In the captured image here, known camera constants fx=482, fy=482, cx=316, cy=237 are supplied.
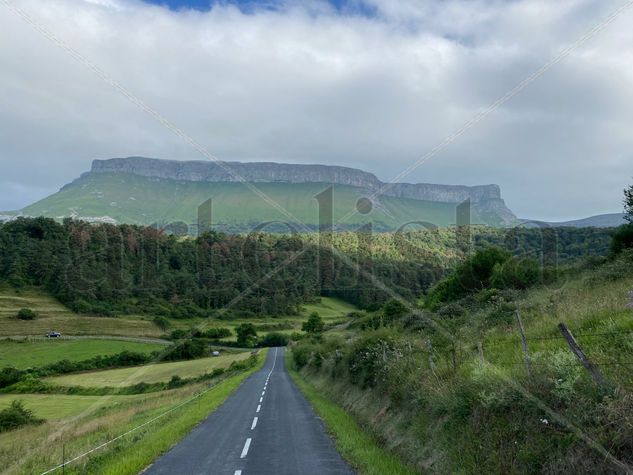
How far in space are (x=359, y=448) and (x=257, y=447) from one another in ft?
11.5

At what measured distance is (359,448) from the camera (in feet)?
45.8

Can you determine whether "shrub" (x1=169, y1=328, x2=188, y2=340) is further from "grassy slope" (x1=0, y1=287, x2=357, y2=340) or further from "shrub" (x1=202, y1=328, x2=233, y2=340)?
"shrub" (x1=202, y1=328, x2=233, y2=340)

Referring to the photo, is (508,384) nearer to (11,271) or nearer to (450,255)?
(450,255)

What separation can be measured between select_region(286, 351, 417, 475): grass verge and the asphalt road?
1.08 feet

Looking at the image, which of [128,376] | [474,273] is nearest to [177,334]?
[128,376]

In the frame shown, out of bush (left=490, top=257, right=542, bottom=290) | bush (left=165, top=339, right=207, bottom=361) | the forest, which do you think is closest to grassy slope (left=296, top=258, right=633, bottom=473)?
bush (left=490, top=257, right=542, bottom=290)

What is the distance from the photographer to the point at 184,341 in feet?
324

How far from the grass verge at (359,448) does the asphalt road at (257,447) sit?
1.08ft

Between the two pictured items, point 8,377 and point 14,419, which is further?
point 8,377

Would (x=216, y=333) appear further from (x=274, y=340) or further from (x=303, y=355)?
(x=303, y=355)

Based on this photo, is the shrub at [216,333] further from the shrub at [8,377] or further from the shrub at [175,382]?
the shrub at [175,382]

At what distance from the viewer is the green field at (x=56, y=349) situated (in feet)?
268

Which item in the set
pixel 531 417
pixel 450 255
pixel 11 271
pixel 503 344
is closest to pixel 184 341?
pixel 450 255

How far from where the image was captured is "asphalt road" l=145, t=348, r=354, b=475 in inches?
488
